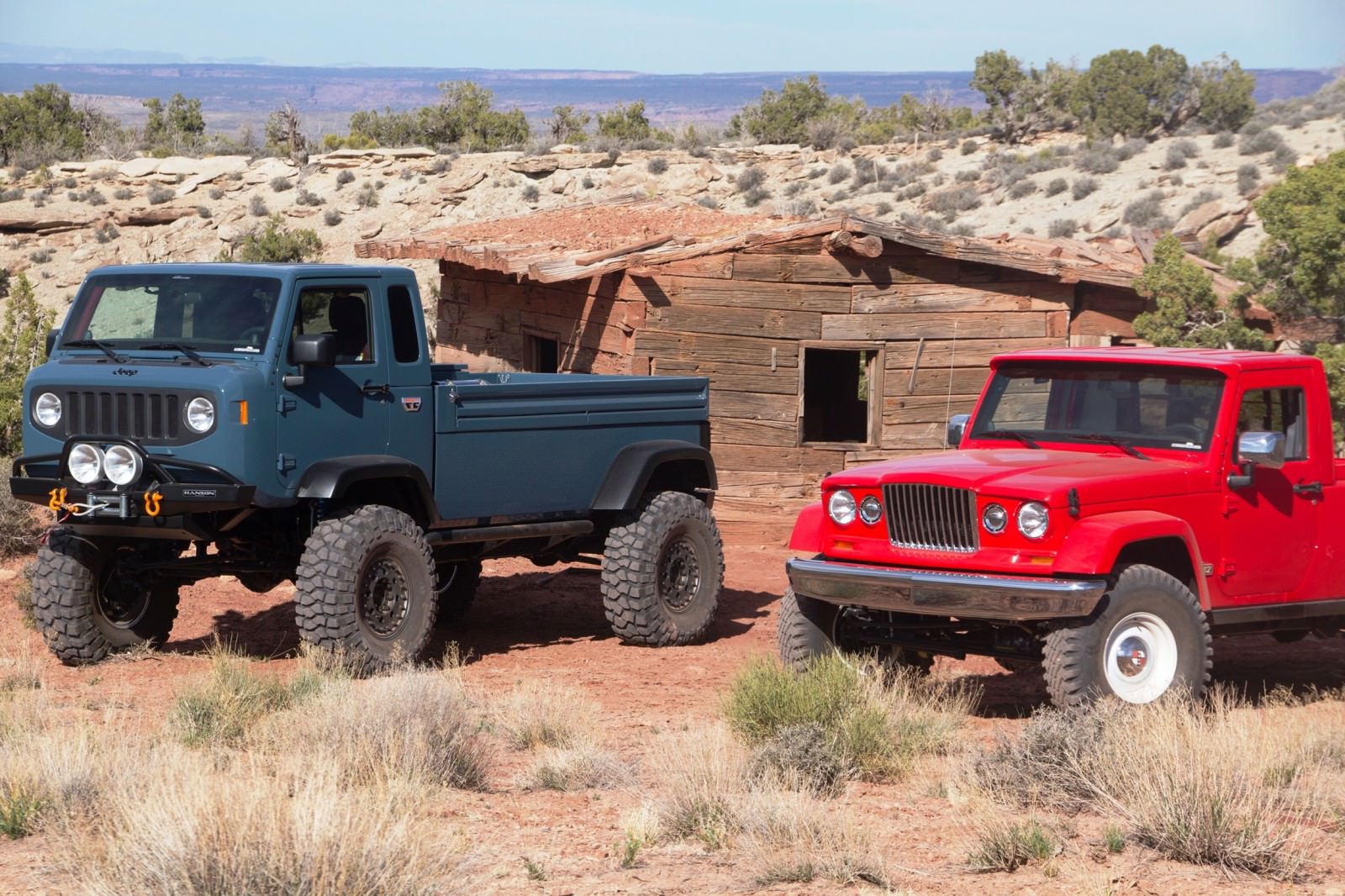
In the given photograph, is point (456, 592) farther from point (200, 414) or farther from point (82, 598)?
point (200, 414)

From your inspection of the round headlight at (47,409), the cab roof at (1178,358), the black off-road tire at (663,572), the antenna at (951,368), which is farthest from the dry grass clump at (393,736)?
the antenna at (951,368)

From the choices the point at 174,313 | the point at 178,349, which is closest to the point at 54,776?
the point at 178,349

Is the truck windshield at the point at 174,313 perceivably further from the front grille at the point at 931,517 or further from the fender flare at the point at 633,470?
the front grille at the point at 931,517

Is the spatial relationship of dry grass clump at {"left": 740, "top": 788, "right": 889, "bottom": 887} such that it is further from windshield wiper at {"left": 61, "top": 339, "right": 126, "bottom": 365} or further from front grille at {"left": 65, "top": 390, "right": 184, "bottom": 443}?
windshield wiper at {"left": 61, "top": 339, "right": 126, "bottom": 365}

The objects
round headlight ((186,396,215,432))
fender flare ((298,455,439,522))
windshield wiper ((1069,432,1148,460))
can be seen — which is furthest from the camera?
fender flare ((298,455,439,522))

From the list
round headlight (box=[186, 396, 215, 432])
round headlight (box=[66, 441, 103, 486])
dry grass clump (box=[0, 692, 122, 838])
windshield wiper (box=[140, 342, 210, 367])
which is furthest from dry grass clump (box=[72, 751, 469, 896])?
windshield wiper (box=[140, 342, 210, 367])

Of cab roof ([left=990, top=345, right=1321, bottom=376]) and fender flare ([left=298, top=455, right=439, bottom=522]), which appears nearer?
cab roof ([left=990, top=345, right=1321, bottom=376])

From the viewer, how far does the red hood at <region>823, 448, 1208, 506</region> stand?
7.59 metres

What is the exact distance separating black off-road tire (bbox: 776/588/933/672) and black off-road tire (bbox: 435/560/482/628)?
420cm

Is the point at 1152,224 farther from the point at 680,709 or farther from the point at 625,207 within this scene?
the point at 680,709

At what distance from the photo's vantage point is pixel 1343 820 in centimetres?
596

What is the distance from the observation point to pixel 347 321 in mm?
9695

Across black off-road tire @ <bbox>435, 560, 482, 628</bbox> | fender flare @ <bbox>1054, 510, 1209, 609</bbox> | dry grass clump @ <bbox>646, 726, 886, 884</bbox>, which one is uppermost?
fender flare @ <bbox>1054, 510, 1209, 609</bbox>

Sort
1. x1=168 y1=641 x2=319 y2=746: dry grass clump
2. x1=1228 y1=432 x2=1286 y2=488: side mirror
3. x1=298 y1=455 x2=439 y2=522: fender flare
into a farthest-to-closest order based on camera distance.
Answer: x1=298 y1=455 x2=439 y2=522: fender flare
x1=1228 y1=432 x2=1286 y2=488: side mirror
x1=168 y1=641 x2=319 y2=746: dry grass clump
